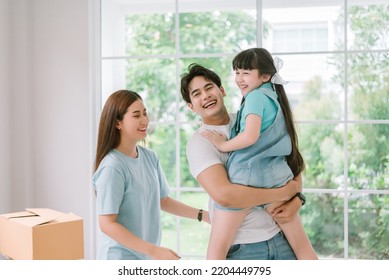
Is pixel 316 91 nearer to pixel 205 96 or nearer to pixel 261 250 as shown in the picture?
pixel 205 96

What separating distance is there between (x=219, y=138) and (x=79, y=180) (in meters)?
1.24

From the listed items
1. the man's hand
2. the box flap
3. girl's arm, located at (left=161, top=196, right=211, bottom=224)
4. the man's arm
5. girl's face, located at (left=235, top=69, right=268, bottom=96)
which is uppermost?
girl's face, located at (left=235, top=69, right=268, bottom=96)

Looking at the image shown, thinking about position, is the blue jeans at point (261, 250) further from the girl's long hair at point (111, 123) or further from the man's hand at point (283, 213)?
the girl's long hair at point (111, 123)

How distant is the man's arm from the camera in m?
2.10

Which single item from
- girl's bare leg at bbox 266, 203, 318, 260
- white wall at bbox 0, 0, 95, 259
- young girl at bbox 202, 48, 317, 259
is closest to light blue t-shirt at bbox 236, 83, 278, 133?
young girl at bbox 202, 48, 317, 259

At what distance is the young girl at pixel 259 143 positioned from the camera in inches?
83.4

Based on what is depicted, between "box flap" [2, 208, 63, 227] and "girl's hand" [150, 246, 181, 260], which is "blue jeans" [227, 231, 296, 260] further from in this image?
"box flap" [2, 208, 63, 227]

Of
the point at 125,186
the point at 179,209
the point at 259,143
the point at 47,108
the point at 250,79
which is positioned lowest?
the point at 179,209

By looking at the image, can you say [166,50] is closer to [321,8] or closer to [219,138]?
[321,8]

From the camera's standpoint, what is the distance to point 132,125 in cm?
228

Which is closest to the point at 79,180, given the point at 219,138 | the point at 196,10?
the point at 196,10

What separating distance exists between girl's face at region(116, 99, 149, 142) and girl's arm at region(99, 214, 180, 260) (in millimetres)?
297

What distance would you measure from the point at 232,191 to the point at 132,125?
458 millimetres

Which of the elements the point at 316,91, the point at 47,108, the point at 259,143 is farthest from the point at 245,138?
the point at 47,108
